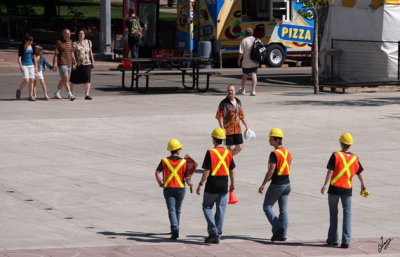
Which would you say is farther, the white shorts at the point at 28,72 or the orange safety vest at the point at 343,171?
the white shorts at the point at 28,72

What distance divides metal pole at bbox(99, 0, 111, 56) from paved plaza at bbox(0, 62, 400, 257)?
34.7 feet

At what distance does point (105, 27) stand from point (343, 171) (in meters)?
29.0

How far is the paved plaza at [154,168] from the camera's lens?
1173cm

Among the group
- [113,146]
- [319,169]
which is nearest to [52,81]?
[113,146]

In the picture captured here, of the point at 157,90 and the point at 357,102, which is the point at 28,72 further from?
the point at 357,102

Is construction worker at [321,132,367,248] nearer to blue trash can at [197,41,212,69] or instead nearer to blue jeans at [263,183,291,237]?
blue jeans at [263,183,291,237]

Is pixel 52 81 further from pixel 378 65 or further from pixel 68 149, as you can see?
pixel 68 149

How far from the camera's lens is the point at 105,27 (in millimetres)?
39938

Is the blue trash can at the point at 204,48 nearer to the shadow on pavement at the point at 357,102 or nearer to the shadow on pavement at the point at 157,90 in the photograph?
the shadow on pavement at the point at 157,90

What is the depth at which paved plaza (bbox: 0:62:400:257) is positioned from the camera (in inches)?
462

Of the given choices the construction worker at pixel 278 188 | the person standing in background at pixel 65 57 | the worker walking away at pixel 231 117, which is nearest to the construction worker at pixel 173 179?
the construction worker at pixel 278 188

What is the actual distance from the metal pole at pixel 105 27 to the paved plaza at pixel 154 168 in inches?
416

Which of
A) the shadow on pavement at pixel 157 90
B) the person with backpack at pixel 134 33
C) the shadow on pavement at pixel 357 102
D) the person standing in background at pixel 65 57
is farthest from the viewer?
the person with backpack at pixel 134 33

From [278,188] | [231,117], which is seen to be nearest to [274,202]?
[278,188]
